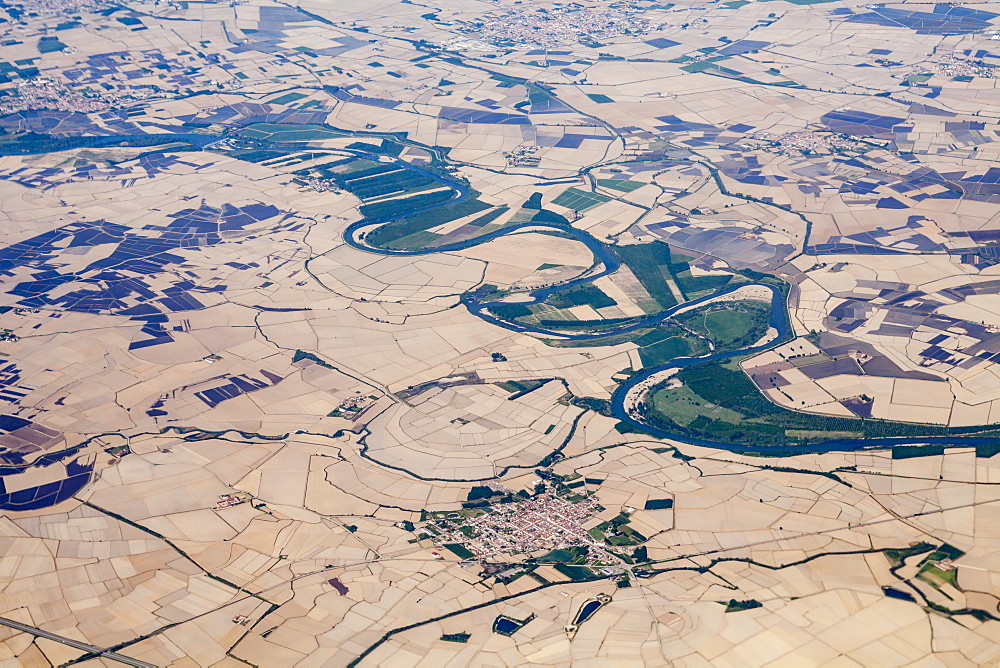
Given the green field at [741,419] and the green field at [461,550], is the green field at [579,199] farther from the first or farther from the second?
the green field at [461,550]

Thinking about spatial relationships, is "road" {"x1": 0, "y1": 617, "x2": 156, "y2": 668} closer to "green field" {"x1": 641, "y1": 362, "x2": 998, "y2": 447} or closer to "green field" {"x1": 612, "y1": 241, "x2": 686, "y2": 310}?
"green field" {"x1": 641, "y1": 362, "x2": 998, "y2": 447}

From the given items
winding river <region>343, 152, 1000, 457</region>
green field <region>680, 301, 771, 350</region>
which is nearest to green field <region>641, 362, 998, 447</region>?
winding river <region>343, 152, 1000, 457</region>

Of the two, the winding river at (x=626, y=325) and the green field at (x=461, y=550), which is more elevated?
the winding river at (x=626, y=325)

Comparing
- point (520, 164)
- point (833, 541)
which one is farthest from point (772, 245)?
point (833, 541)

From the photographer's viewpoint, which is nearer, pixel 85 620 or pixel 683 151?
pixel 85 620

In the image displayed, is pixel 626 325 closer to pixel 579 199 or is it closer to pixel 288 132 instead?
pixel 579 199

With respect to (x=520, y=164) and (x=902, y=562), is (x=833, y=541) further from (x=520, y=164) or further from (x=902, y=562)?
(x=520, y=164)

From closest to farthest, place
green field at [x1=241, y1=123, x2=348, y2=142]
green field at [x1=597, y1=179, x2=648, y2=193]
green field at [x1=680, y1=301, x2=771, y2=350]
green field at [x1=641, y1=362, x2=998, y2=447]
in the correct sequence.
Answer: green field at [x1=641, y1=362, x2=998, y2=447] → green field at [x1=680, y1=301, x2=771, y2=350] → green field at [x1=597, y1=179, x2=648, y2=193] → green field at [x1=241, y1=123, x2=348, y2=142]

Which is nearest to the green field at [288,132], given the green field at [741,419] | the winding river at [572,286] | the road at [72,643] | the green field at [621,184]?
the winding river at [572,286]
